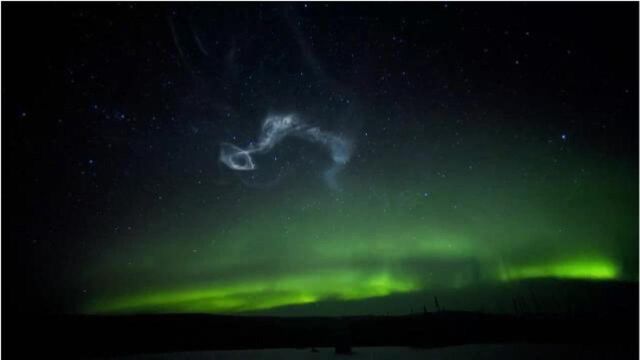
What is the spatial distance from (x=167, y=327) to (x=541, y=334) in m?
51.4

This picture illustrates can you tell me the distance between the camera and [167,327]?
5284 cm

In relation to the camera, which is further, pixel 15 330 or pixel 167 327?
pixel 167 327

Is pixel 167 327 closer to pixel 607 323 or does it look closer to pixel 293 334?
pixel 293 334

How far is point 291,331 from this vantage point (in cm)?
5819

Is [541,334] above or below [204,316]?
below

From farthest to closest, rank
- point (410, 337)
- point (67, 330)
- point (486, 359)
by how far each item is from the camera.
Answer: point (410, 337)
point (67, 330)
point (486, 359)

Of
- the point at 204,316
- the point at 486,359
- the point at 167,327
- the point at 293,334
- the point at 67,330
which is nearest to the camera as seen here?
the point at 486,359

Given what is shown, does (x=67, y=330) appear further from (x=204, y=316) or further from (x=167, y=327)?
(x=204, y=316)

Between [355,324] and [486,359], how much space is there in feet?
145

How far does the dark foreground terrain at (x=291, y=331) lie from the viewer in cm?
4069

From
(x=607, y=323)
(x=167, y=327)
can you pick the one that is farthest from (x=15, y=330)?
(x=607, y=323)

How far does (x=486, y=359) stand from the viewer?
1605 cm

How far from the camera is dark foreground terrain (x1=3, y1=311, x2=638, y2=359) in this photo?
40.7 m

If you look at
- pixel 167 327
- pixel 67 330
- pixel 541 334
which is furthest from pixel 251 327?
pixel 541 334
